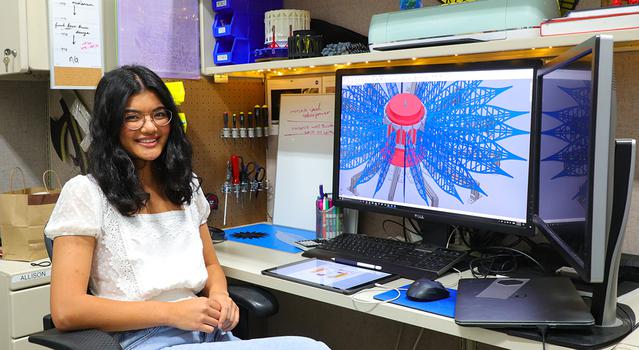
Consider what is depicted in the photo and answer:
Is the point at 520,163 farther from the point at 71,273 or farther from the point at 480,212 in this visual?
the point at 71,273

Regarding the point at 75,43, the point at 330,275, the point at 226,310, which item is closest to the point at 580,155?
the point at 330,275

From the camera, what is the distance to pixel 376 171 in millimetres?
1863

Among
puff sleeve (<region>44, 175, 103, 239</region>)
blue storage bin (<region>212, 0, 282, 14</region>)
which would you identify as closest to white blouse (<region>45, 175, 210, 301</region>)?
puff sleeve (<region>44, 175, 103, 239</region>)

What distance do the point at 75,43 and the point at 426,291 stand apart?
4.43 feet

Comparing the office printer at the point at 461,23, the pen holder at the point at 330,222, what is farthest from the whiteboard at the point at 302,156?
the office printer at the point at 461,23

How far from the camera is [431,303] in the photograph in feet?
4.34

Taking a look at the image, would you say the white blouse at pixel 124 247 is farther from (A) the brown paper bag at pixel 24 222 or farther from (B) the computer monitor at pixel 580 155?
(B) the computer monitor at pixel 580 155

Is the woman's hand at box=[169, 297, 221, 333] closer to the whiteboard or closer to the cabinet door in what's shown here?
the whiteboard

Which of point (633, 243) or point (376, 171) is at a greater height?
point (376, 171)

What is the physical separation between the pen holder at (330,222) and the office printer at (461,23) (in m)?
0.55

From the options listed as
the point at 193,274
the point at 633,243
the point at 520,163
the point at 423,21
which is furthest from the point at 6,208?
the point at 633,243

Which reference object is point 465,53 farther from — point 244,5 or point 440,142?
point 244,5

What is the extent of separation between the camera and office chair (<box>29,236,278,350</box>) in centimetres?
123

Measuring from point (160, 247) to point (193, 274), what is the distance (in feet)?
0.35
